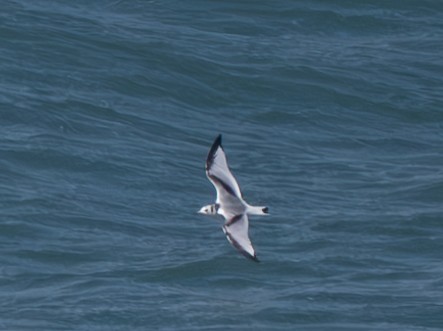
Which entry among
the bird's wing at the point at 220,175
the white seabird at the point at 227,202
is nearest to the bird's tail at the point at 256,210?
the white seabird at the point at 227,202

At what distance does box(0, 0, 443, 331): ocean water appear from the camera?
2267 cm

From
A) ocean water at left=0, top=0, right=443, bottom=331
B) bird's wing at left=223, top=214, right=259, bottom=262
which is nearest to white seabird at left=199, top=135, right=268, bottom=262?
bird's wing at left=223, top=214, right=259, bottom=262

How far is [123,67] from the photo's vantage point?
31141 millimetres

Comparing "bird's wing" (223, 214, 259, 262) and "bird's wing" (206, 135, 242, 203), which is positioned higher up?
"bird's wing" (206, 135, 242, 203)

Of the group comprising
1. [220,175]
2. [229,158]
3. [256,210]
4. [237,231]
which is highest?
[229,158]

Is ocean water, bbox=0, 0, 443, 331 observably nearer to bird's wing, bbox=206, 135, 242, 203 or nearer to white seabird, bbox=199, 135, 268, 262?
white seabird, bbox=199, 135, 268, 262

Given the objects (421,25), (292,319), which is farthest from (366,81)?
(292,319)

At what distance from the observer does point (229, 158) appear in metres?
27.7

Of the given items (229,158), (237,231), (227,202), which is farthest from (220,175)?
(229,158)

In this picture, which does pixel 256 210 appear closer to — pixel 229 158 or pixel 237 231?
pixel 237 231

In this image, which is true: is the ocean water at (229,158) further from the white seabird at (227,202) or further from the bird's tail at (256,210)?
the bird's tail at (256,210)

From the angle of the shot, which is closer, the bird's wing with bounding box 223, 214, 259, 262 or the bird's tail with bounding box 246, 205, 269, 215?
the bird's tail with bounding box 246, 205, 269, 215

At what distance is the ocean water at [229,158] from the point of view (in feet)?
74.4

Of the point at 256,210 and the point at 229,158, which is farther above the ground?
the point at 229,158
